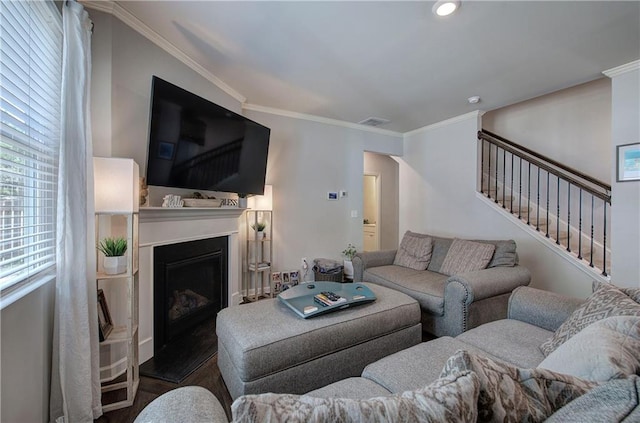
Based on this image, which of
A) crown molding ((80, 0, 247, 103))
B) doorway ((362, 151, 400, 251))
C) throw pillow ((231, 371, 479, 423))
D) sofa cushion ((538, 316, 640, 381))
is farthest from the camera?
doorway ((362, 151, 400, 251))

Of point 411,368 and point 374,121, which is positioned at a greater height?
point 374,121

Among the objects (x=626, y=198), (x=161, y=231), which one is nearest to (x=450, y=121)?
(x=626, y=198)

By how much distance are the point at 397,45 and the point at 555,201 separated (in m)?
3.27

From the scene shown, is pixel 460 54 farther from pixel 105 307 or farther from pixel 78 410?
pixel 78 410

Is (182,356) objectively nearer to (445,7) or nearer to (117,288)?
(117,288)

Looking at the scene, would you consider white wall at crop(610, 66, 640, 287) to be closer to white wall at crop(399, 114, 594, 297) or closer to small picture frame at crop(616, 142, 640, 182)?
small picture frame at crop(616, 142, 640, 182)

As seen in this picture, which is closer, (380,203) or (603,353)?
(603,353)

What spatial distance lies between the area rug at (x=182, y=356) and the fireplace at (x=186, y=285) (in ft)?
0.24

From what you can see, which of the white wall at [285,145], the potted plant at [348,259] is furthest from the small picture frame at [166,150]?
the potted plant at [348,259]

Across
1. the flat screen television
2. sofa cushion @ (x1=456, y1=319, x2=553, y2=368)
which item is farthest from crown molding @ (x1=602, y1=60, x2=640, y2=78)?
the flat screen television

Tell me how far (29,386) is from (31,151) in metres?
1.06

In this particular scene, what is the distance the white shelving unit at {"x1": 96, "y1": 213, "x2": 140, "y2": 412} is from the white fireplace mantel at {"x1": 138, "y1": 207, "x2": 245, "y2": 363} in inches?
5.6

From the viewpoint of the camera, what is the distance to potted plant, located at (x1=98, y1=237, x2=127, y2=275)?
1617mm

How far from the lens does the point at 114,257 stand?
1.63 meters
